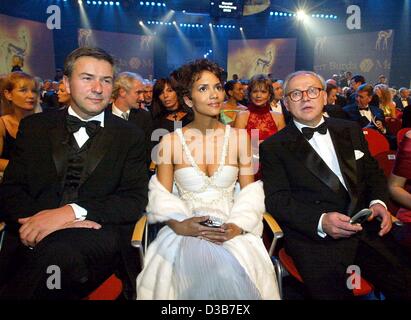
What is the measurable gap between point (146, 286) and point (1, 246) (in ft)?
3.66

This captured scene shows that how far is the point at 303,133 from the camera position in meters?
2.78

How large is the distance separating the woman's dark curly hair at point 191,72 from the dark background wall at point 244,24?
36.2 ft

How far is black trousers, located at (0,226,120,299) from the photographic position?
1.94m

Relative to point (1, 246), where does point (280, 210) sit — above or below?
above

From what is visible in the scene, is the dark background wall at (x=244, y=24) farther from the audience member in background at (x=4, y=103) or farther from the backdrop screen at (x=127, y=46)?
the audience member in background at (x=4, y=103)

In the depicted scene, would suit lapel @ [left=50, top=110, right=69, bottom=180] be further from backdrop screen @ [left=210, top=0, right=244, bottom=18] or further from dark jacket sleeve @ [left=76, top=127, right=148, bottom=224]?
backdrop screen @ [left=210, top=0, right=244, bottom=18]

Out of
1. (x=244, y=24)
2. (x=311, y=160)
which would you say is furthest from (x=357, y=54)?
(x=311, y=160)

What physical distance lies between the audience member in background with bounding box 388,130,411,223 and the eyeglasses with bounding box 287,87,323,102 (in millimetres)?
772

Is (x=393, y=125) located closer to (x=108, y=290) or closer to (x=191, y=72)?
(x=191, y=72)

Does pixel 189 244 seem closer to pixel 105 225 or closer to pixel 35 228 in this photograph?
pixel 105 225

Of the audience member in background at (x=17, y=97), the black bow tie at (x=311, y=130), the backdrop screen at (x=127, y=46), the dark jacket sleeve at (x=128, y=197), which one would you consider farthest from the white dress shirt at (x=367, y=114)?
the backdrop screen at (x=127, y=46)

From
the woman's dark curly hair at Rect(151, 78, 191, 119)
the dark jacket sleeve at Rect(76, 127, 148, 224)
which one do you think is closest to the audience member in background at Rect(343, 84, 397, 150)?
the woman's dark curly hair at Rect(151, 78, 191, 119)
